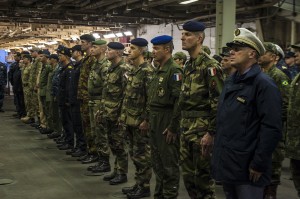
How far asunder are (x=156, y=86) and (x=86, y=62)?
2.51m

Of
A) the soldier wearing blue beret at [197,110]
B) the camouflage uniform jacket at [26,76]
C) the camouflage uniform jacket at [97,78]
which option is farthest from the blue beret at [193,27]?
the camouflage uniform jacket at [26,76]

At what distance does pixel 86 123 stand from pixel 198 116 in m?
3.21

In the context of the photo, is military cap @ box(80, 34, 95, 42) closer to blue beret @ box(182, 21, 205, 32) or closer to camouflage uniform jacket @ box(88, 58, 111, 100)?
camouflage uniform jacket @ box(88, 58, 111, 100)

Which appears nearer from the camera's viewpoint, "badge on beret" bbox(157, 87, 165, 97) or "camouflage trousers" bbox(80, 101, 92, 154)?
"badge on beret" bbox(157, 87, 165, 97)

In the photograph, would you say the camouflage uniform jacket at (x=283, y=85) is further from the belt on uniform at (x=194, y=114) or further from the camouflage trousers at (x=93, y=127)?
the camouflage trousers at (x=93, y=127)

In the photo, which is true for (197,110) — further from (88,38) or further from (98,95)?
(88,38)

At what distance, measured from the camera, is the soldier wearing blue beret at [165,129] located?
146 inches

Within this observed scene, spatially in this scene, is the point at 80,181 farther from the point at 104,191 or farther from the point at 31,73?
the point at 31,73

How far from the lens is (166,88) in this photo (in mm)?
3777

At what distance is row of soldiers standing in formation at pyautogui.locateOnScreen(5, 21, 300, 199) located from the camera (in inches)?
131

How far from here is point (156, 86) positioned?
Result: 3.86 metres

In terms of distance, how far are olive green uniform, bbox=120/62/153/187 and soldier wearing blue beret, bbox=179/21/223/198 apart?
1071 mm

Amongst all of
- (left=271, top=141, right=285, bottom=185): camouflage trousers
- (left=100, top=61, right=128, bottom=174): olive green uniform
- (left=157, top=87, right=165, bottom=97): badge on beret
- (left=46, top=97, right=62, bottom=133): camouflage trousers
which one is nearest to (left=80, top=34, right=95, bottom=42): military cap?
(left=100, top=61, right=128, bottom=174): olive green uniform

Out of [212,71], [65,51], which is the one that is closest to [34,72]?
[65,51]
